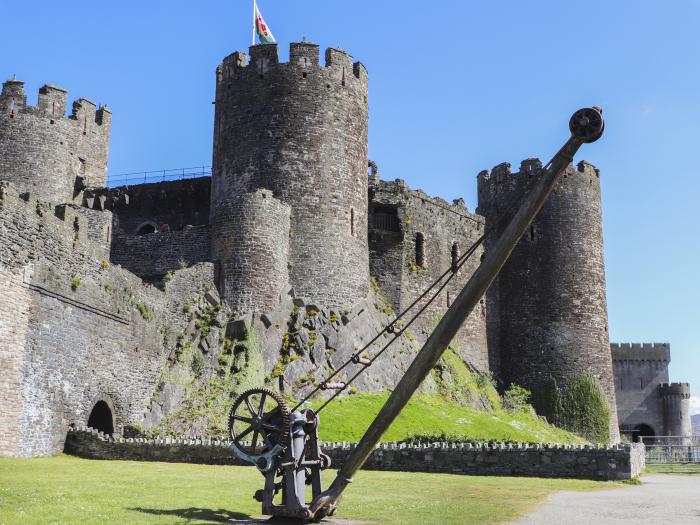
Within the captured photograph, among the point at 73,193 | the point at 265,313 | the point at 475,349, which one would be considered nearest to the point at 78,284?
the point at 265,313

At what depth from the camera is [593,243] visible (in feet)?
154

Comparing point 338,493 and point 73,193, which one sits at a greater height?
point 73,193

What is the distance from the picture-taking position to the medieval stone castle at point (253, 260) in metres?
23.3

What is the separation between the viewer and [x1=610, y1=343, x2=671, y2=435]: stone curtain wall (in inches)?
2434

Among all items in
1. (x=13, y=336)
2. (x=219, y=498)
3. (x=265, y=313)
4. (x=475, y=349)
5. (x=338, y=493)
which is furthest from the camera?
(x=475, y=349)

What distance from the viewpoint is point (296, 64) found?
35312mm

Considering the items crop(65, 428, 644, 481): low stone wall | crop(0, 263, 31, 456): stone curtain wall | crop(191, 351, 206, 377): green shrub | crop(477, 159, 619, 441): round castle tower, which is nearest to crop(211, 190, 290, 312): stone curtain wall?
crop(191, 351, 206, 377): green shrub

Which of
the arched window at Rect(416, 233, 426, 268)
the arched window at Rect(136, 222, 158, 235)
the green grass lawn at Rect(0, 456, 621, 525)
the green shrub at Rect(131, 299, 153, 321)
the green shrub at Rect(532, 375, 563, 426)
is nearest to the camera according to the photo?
the green grass lawn at Rect(0, 456, 621, 525)

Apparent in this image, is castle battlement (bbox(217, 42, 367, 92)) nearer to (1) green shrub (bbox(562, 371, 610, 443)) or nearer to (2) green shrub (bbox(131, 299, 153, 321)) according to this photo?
(2) green shrub (bbox(131, 299, 153, 321))

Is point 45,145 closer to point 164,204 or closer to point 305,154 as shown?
point 164,204

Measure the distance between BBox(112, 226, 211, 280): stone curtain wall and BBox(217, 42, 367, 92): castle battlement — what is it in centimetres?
726

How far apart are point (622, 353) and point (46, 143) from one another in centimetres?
4277

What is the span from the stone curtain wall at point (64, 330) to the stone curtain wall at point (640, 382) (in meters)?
42.2

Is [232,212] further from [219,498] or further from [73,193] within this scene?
[219,498]
